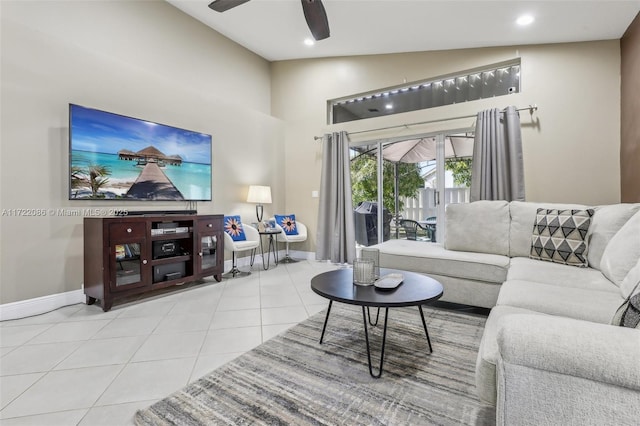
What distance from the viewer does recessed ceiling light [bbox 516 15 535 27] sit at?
117 inches

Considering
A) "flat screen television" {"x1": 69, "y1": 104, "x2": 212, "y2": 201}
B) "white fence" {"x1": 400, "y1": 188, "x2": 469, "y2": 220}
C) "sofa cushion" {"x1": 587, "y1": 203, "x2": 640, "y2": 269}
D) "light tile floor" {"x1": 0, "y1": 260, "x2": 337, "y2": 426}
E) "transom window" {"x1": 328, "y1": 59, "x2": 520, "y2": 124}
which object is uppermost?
"transom window" {"x1": 328, "y1": 59, "x2": 520, "y2": 124}

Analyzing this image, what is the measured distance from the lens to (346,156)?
4699 mm

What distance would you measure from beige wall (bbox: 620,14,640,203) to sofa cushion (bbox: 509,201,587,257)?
664mm

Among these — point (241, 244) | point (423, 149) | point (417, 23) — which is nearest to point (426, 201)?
point (423, 149)

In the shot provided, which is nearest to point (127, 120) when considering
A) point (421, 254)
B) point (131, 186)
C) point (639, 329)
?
point (131, 186)

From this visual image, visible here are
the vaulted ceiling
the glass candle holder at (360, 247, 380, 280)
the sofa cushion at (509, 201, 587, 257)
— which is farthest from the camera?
the vaulted ceiling

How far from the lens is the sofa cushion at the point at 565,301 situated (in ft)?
4.59

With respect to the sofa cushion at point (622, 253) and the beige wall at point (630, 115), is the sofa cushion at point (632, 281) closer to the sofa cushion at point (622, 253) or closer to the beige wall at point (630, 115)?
the sofa cushion at point (622, 253)

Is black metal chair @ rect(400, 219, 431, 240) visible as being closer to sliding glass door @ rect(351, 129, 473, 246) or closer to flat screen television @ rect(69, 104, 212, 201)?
sliding glass door @ rect(351, 129, 473, 246)

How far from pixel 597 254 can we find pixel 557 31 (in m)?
2.42

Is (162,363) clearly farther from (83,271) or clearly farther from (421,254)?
(421,254)

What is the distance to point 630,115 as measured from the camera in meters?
2.90

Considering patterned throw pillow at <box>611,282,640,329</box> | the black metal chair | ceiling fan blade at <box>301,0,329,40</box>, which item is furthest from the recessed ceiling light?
patterned throw pillow at <box>611,282,640,329</box>

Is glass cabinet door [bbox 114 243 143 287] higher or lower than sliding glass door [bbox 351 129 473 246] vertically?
lower
